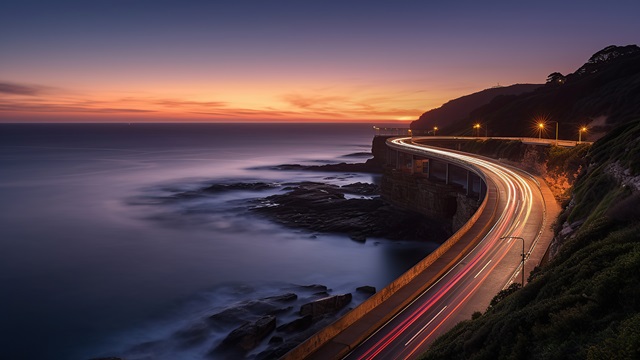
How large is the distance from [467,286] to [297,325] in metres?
11.4

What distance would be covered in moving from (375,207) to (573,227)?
42778mm

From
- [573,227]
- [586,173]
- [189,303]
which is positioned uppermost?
[586,173]

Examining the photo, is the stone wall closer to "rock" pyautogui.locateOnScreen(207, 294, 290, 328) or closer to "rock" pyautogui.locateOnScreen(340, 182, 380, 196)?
"rock" pyautogui.locateOnScreen(340, 182, 380, 196)

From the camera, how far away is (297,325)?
102 ft

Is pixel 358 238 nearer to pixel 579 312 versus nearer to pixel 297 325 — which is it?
pixel 297 325

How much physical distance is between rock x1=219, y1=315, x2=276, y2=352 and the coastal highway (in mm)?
10073

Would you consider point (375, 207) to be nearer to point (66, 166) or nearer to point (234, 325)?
point (234, 325)

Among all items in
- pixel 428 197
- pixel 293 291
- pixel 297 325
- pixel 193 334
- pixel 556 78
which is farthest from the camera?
pixel 556 78

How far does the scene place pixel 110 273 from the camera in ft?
154

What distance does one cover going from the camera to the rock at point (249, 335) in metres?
30.0

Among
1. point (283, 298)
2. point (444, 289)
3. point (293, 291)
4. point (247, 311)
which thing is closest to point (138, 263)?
point (293, 291)

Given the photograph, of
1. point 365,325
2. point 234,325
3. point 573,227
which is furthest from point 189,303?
point 573,227

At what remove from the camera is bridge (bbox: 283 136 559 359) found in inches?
869

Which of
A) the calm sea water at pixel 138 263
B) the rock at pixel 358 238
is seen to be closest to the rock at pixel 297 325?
the calm sea water at pixel 138 263
